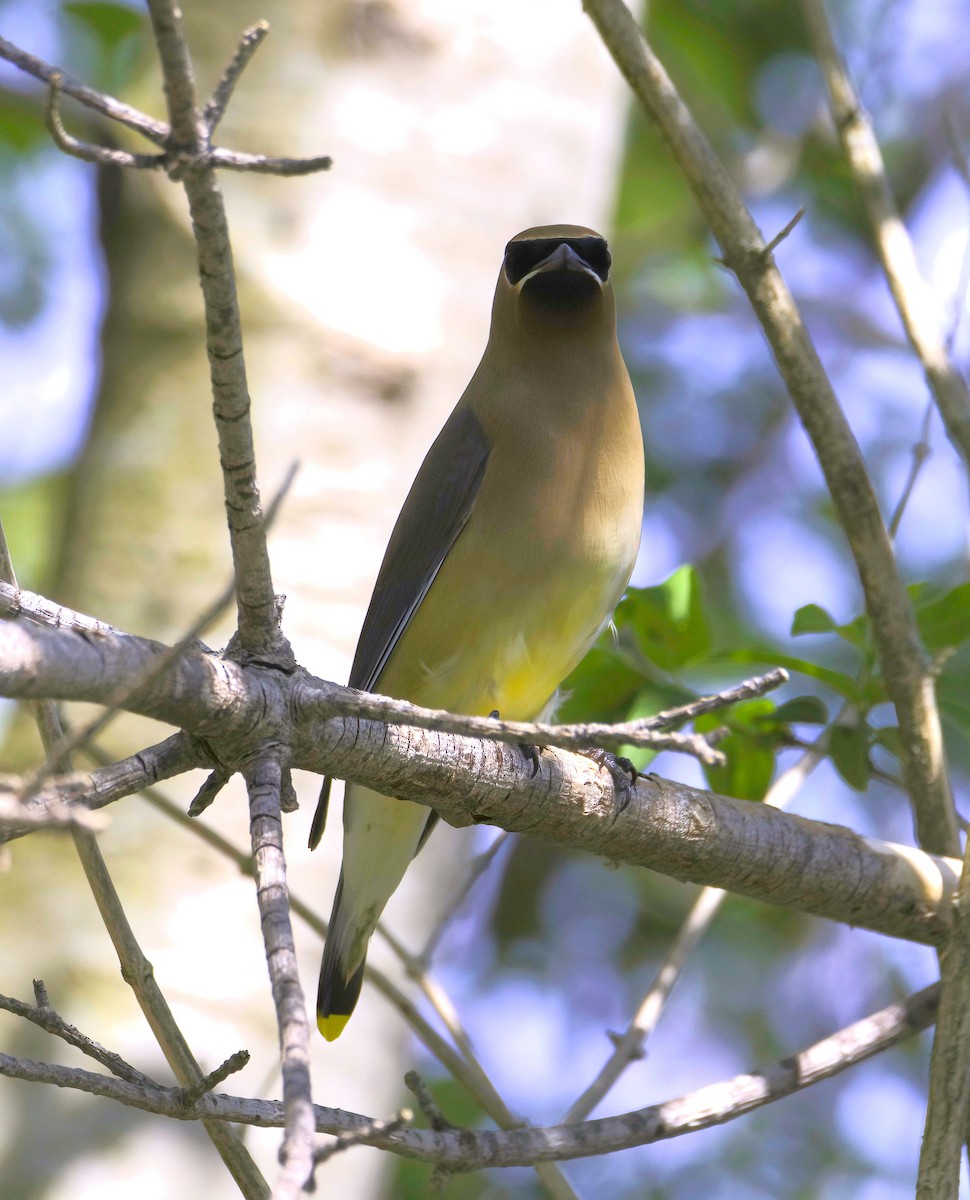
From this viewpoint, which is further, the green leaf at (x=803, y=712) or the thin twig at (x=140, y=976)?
the green leaf at (x=803, y=712)

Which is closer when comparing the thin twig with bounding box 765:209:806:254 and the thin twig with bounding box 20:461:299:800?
the thin twig with bounding box 20:461:299:800

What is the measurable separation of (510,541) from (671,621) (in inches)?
16.8

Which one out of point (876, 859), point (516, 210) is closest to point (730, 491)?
point (516, 210)

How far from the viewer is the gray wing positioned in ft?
11.2

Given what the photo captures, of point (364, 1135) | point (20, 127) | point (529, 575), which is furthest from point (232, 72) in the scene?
point (20, 127)

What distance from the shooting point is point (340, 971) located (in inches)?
137

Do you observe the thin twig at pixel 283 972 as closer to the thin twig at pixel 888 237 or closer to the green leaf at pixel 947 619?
the green leaf at pixel 947 619

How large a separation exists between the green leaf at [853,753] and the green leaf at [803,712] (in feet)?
0.22

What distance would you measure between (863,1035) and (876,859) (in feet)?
1.15

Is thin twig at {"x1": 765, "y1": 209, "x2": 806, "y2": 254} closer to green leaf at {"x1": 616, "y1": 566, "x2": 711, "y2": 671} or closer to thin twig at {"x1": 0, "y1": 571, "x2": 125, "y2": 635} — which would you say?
green leaf at {"x1": 616, "y1": 566, "x2": 711, "y2": 671}

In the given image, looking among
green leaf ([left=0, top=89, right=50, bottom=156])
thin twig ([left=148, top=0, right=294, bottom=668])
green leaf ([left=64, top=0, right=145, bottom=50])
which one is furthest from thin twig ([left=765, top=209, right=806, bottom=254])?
green leaf ([left=64, top=0, right=145, bottom=50])

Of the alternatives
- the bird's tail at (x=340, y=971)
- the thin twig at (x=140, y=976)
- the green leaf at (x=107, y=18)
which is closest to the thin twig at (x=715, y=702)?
the thin twig at (x=140, y=976)

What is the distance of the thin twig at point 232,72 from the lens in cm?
127

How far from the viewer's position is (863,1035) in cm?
279
